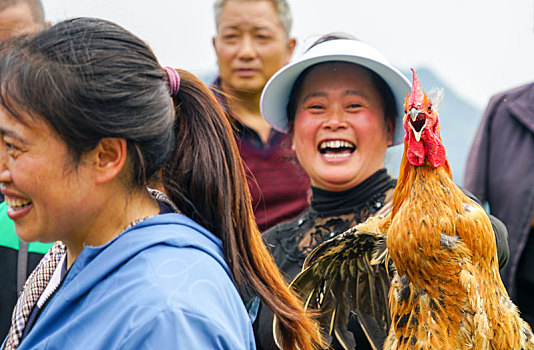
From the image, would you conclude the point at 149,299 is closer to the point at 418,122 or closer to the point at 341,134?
Result: the point at 418,122

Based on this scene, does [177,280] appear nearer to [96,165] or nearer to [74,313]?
[74,313]

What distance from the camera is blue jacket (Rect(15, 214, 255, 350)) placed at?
1.27m

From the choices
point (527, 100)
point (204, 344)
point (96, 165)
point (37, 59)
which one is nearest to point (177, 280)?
point (204, 344)

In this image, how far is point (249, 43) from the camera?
11.2 ft

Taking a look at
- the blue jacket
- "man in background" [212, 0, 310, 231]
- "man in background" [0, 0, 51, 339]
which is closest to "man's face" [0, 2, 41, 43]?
"man in background" [0, 0, 51, 339]

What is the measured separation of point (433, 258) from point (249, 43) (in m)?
1.90

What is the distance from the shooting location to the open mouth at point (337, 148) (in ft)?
8.20

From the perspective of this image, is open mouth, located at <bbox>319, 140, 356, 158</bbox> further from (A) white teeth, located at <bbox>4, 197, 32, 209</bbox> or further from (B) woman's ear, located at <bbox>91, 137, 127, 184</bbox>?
(A) white teeth, located at <bbox>4, 197, 32, 209</bbox>

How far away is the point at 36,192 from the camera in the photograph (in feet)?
4.82

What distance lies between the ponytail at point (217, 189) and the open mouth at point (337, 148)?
0.80 m

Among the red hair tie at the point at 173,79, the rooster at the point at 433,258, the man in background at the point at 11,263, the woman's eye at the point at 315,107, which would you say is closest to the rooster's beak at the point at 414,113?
the rooster at the point at 433,258

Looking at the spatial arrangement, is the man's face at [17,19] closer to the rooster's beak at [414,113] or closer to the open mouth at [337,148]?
the open mouth at [337,148]

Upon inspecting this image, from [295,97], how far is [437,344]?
48.7 inches

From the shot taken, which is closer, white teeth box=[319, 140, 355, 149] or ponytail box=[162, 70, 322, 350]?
ponytail box=[162, 70, 322, 350]
